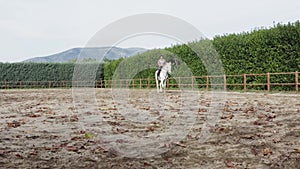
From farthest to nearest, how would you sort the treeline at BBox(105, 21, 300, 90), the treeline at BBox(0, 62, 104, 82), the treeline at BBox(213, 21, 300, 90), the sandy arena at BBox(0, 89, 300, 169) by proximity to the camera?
the treeline at BBox(0, 62, 104, 82)
the treeline at BBox(105, 21, 300, 90)
the treeline at BBox(213, 21, 300, 90)
the sandy arena at BBox(0, 89, 300, 169)

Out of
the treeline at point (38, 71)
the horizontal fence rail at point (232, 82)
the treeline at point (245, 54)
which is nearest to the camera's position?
the horizontal fence rail at point (232, 82)

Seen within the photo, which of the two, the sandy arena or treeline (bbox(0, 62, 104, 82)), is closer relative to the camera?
the sandy arena

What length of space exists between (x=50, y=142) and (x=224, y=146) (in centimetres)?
221

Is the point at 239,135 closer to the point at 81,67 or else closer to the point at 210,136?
the point at 210,136

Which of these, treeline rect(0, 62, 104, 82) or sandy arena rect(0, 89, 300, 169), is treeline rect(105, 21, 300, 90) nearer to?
sandy arena rect(0, 89, 300, 169)

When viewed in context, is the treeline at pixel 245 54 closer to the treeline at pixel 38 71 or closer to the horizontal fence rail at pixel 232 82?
the horizontal fence rail at pixel 232 82

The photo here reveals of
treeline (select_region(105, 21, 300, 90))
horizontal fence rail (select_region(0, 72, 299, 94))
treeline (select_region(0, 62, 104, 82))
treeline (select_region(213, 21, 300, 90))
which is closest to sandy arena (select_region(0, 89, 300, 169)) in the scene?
horizontal fence rail (select_region(0, 72, 299, 94))

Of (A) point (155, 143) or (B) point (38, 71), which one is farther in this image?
(B) point (38, 71)

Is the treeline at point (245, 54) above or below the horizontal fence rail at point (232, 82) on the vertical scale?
above

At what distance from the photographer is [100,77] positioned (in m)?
40.7

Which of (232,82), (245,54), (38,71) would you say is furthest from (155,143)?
(38,71)

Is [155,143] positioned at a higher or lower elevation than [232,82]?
lower

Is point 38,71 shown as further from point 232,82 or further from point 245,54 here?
point 245,54

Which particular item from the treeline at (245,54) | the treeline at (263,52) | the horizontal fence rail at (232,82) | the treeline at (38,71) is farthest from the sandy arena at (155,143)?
the treeline at (38,71)
